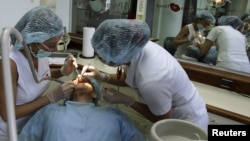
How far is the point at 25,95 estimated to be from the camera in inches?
50.9

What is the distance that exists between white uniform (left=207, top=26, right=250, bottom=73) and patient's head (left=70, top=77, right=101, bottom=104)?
931mm

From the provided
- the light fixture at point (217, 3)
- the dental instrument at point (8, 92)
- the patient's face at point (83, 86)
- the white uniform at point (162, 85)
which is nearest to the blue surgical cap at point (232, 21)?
the light fixture at point (217, 3)

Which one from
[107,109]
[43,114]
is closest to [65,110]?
[43,114]

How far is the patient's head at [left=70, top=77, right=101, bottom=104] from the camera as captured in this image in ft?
5.03

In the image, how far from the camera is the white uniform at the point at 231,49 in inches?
72.6

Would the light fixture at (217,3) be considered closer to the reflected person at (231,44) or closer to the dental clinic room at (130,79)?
the dental clinic room at (130,79)

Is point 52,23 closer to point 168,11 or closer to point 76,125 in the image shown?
point 76,125

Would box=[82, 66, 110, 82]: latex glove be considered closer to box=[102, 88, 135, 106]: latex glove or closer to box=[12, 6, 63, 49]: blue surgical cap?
box=[102, 88, 135, 106]: latex glove

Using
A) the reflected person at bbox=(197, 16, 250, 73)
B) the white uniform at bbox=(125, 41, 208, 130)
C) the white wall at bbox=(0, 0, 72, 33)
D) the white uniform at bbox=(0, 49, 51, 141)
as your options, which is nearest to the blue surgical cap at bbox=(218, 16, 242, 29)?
the reflected person at bbox=(197, 16, 250, 73)

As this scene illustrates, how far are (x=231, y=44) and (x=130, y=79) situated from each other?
3.19ft

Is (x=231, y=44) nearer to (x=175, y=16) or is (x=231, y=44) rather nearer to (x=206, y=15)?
(x=206, y=15)

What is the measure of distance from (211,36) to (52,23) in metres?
1.24

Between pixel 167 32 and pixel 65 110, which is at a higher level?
pixel 167 32

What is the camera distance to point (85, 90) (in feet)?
5.07
